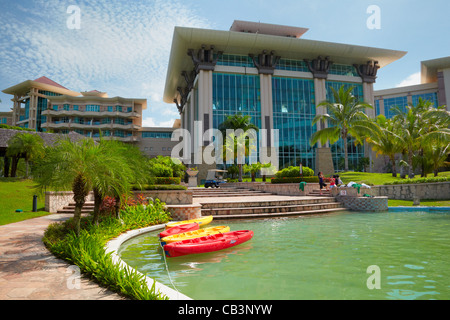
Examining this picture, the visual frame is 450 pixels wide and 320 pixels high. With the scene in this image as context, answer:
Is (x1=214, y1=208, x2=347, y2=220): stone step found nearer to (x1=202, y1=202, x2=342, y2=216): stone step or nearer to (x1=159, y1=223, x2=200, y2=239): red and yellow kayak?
(x1=202, y1=202, x2=342, y2=216): stone step

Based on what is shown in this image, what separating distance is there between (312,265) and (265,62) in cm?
4178

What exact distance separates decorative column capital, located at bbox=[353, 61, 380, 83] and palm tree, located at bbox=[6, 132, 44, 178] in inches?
1897

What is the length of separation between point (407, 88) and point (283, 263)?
211 ft

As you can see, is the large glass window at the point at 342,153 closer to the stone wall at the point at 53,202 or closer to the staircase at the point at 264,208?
the staircase at the point at 264,208

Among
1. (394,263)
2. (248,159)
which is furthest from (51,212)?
(248,159)

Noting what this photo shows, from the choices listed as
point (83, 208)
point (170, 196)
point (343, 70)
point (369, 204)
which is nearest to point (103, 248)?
point (170, 196)

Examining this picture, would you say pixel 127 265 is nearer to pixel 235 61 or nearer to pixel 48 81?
pixel 235 61

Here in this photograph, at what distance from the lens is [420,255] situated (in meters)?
7.12

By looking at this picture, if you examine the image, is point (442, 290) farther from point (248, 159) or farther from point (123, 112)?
point (123, 112)

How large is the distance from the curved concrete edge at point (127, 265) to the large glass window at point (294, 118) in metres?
34.5

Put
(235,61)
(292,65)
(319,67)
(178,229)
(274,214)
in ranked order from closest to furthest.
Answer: (178,229) < (274,214) < (235,61) < (319,67) < (292,65)

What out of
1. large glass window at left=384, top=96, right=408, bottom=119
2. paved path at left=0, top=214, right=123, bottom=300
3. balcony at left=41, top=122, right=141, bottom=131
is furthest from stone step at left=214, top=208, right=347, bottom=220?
balcony at left=41, top=122, right=141, bottom=131

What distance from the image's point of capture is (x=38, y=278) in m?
4.97

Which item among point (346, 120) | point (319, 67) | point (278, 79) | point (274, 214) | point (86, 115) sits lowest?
point (274, 214)
